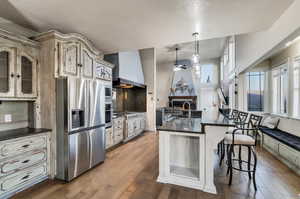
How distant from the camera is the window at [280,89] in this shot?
3934 mm

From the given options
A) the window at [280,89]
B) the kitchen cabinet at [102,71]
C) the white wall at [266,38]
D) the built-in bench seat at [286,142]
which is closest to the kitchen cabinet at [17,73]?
the kitchen cabinet at [102,71]

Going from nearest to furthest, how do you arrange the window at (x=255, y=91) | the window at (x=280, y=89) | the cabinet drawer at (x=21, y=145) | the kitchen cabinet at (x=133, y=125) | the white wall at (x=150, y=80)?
1. the cabinet drawer at (x=21, y=145)
2. the window at (x=280, y=89)
3. the kitchen cabinet at (x=133, y=125)
4. the window at (x=255, y=91)
5. the white wall at (x=150, y=80)

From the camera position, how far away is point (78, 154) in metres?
2.50

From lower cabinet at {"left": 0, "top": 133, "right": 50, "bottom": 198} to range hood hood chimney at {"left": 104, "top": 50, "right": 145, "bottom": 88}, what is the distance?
107 inches

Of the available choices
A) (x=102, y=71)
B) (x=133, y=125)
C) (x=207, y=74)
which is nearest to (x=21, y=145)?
(x=102, y=71)

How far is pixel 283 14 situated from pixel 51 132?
4.29 metres

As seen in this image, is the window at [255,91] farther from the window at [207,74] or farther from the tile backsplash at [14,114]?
the tile backsplash at [14,114]

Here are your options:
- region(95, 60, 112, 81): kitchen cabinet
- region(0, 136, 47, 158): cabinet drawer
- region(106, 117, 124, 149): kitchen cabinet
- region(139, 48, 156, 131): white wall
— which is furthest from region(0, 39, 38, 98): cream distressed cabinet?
region(139, 48, 156, 131): white wall

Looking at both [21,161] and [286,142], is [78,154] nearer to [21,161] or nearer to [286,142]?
[21,161]

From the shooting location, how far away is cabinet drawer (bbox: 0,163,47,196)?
1896 mm

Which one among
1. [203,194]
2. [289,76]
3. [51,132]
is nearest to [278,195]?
[203,194]

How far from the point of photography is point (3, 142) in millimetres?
1882

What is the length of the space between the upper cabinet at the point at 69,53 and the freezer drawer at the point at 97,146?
115cm

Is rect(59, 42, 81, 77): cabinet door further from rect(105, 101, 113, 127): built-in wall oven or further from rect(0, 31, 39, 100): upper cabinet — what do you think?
rect(105, 101, 113, 127): built-in wall oven
